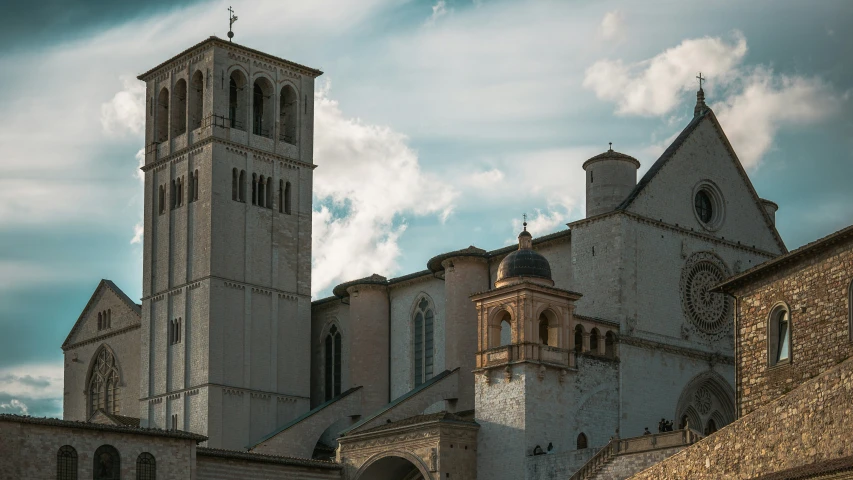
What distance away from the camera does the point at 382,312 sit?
206 ft

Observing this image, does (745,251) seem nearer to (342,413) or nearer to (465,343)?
(465,343)

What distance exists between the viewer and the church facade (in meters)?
49.7

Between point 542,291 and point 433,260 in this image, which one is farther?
point 433,260

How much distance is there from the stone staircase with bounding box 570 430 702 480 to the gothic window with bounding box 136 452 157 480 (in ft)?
41.0

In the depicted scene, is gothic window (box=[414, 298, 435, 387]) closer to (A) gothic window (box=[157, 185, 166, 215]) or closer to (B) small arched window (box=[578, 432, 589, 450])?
(B) small arched window (box=[578, 432, 589, 450])

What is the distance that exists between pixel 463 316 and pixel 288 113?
15772 mm

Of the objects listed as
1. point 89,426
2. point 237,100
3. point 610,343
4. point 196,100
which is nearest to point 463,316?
point 610,343

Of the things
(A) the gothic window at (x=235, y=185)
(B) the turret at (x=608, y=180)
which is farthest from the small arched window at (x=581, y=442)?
(A) the gothic window at (x=235, y=185)

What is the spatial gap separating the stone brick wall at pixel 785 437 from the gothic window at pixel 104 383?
1574 inches

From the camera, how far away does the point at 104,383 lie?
237 feet

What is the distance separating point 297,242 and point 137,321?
912 centimetres

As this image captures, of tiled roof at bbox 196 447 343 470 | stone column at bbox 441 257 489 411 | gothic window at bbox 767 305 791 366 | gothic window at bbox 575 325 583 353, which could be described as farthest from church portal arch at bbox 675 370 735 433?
gothic window at bbox 767 305 791 366

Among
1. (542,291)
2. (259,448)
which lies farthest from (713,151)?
(259,448)

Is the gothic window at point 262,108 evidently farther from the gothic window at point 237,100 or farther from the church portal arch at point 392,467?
the church portal arch at point 392,467
